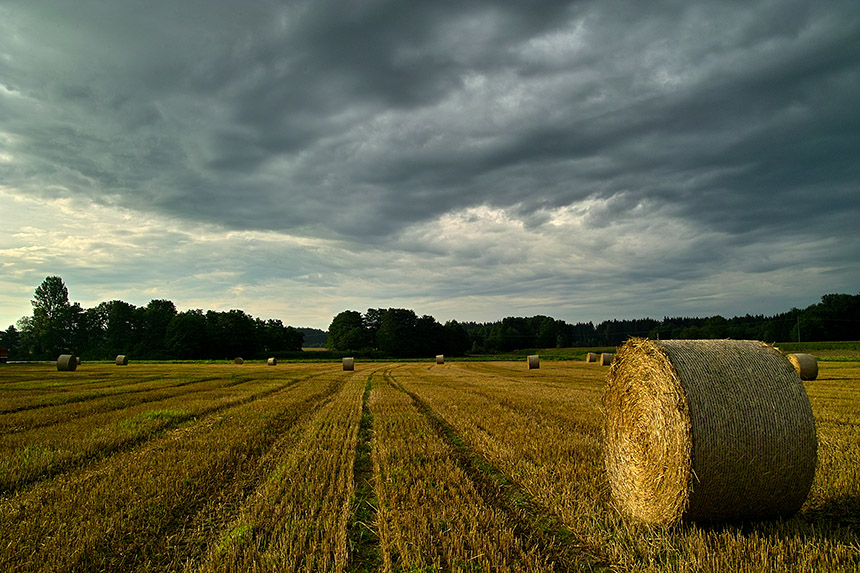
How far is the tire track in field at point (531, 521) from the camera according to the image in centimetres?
417

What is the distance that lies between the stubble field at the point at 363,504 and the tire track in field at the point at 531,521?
0.02 m

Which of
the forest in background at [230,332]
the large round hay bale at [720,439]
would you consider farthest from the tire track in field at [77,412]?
the forest in background at [230,332]

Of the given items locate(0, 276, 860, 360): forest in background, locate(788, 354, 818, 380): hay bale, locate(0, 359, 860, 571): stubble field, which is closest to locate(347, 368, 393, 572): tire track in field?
locate(0, 359, 860, 571): stubble field

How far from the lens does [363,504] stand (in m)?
5.73

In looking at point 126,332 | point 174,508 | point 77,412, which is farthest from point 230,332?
point 174,508

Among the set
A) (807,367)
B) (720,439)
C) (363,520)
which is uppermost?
(720,439)

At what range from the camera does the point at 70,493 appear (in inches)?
233

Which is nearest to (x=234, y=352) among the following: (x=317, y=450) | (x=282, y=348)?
(x=282, y=348)

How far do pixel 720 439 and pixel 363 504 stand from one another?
4037 millimetres

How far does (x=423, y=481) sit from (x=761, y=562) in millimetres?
3814

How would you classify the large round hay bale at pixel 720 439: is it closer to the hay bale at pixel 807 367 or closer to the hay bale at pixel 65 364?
the hay bale at pixel 807 367

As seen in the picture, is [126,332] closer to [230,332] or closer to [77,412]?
[230,332]

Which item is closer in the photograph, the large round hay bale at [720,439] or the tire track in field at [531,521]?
the tire track in field at [531,521]

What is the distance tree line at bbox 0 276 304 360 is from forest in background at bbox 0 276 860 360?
0.16 m
